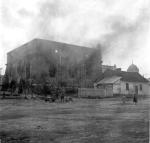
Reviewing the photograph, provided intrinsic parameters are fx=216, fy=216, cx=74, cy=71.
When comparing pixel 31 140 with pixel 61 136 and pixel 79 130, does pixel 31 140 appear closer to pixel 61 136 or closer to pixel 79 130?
pixel 61 136

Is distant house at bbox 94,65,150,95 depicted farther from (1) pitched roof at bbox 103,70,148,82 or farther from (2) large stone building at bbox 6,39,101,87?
(2) large stone building at bbox 6,39,101,87

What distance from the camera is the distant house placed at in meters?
35.5

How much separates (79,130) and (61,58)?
35.1 ft

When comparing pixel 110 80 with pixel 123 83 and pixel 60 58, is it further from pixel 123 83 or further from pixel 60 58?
pixel 60 58

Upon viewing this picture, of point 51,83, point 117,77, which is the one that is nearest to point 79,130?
point 51,83

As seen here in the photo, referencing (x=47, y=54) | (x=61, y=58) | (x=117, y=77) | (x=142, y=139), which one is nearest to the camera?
(x=142, y=139)

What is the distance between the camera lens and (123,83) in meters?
36.4

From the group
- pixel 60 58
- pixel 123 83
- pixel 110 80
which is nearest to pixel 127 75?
pixel 123 83

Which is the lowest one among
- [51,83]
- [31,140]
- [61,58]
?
[31,140]

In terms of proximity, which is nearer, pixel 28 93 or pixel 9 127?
pixel 9 127

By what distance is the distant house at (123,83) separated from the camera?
35.5 metres

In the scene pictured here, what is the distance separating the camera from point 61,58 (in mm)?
16922

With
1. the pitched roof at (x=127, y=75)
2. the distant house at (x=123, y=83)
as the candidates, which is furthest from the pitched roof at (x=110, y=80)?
the pitched roof at (x=127, y=75)

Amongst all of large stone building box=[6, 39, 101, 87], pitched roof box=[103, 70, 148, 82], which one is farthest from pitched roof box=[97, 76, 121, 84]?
large stone building box=[6, 39, 101, 87]
